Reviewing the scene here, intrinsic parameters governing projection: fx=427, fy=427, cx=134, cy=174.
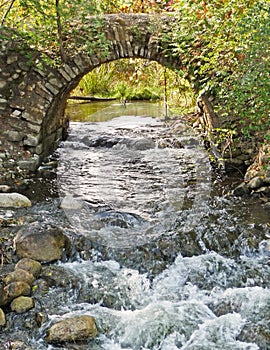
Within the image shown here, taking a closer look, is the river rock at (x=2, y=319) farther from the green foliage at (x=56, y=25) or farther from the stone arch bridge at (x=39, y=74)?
the green foliage at (x=56, y=25)

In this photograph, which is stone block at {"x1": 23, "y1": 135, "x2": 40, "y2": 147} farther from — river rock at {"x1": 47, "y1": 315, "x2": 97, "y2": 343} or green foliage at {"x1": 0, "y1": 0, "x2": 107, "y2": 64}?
river rock at {"x1": 47, "y1": 315, "x2": 97, "y2": 343}

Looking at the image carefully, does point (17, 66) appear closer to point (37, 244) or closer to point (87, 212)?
point (87, 212)

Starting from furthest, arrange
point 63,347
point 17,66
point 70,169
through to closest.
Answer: point 70,169, point 17,66, point 63,347

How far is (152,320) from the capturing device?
11.9 feet

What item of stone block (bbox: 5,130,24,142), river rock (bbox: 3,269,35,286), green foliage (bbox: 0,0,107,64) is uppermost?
green foliage (bbox: 0,0,107,64)

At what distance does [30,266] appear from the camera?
13.4ft

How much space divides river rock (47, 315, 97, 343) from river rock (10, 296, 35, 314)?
346 mm

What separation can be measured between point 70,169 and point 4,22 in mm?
2563

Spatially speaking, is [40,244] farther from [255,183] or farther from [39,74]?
[39,74]

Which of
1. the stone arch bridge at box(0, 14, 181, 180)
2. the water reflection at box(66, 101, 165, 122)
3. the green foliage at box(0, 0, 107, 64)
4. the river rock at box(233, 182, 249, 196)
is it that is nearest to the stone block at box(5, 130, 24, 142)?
the stone arch bridge at box(0, 14, 181, 180)

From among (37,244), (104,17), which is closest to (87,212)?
(37,244)

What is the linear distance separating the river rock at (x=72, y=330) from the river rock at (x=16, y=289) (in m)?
0.50

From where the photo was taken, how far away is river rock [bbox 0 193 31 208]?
Answer: 5508mm

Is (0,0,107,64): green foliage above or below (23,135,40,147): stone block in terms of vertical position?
above
